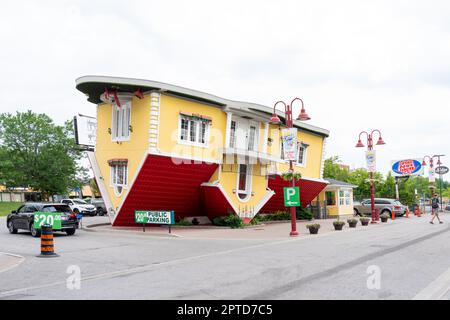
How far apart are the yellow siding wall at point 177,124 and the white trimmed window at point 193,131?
0.27 m

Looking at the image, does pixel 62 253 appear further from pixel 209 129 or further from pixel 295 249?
pixel 209 129

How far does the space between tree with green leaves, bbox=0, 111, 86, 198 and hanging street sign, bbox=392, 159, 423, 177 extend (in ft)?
123

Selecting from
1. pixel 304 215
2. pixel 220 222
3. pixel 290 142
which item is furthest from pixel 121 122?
pixel 304 215

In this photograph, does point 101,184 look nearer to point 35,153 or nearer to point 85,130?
point 85,130

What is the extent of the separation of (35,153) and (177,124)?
125 feet

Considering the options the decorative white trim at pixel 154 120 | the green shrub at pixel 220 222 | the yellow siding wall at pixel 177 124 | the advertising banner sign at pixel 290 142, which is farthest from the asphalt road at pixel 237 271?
the green shrub at pixel 220 222

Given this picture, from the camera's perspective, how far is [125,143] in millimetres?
22984

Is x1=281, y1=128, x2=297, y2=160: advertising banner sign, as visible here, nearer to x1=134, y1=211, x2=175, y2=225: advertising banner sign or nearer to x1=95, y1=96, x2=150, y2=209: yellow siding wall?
x1=134, y1=211, x2=175, y2=225: advertising banner sign

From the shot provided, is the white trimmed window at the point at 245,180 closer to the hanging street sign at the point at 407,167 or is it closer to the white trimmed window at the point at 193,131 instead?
the white trimmed window at the point at 193,131

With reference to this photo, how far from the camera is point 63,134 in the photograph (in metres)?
55.4

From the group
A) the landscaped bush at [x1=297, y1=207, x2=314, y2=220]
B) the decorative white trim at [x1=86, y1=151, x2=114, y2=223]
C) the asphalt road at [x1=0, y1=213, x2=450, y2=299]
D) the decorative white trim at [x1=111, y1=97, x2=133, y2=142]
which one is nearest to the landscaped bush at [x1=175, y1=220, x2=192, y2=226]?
the decorative white trim at [x1=86, y1=151, x2=114, y2=223]

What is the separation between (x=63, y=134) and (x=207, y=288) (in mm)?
51984

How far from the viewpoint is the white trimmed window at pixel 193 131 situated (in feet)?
75.4
